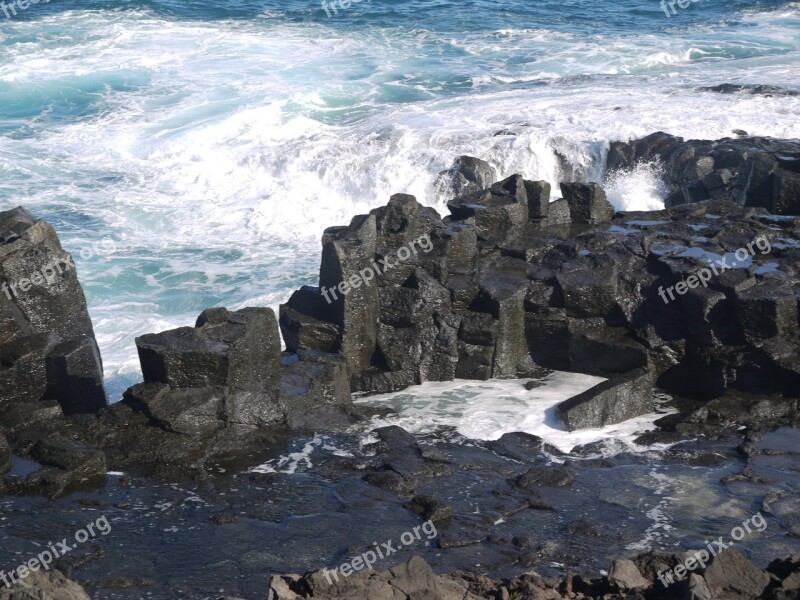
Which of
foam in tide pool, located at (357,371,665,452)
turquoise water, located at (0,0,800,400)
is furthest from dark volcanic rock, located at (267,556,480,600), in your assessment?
turquoise water, located at (0,0,800,400)

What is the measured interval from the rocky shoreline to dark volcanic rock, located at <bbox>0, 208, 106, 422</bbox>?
2 cm

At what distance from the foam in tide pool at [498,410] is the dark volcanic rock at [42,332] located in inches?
121

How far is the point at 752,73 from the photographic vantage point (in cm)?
2561

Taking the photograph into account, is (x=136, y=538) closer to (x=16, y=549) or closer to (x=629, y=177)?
(x=16, y=549)

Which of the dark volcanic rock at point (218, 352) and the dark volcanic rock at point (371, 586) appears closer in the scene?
the dark volcanic rock at point (371, 586)

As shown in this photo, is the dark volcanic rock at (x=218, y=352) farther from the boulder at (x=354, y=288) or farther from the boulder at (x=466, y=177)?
the boulder at (x=466, y=177)

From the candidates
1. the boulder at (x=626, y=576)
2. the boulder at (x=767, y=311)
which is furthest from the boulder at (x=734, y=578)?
the boulder at (x=767, y=311)

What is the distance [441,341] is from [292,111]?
14.8 meters

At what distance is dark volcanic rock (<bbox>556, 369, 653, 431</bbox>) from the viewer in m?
10.8

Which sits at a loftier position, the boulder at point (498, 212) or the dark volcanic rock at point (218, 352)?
the boulder at point (498, 212)

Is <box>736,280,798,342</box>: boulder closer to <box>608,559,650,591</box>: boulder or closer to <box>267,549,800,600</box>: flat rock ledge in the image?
<box>267,549,800,600</box>: flat rock ledge

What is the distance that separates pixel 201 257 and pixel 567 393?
8.25 m

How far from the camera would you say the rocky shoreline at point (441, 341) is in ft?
32.9

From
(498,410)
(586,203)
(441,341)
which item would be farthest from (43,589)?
(586,203)
